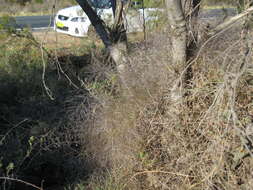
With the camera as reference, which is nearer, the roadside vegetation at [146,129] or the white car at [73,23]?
the roadside vegetation at [146,129]

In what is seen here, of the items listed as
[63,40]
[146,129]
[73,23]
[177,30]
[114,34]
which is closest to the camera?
[177,30]

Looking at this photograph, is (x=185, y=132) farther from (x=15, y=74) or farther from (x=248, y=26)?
(x=15, y=74)

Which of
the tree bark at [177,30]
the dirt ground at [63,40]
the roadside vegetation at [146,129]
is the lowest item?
the roadside vegetation at [146,129]

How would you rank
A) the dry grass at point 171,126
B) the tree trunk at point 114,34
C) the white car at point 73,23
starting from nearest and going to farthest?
the dry grass at point 171,126
the tree trunk at point 114,34
the white car at point 73,23

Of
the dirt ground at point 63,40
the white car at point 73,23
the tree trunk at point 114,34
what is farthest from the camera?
the white car at point 73,23

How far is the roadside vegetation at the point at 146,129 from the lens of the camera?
2.63 meters

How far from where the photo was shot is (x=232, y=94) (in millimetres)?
2455

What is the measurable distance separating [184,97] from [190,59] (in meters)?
0.40

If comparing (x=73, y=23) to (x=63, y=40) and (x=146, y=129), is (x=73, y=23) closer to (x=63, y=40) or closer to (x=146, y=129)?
(x=63, y=40)

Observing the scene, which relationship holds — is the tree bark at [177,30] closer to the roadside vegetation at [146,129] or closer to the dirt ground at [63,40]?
the roadside vegetation at [146,129]

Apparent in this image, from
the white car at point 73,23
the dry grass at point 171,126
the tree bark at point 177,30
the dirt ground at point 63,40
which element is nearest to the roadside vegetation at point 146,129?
the dry grass at point 171,126

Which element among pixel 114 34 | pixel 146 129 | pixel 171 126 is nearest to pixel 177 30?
pixel 171 126

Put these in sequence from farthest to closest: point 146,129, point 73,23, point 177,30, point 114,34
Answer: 1. point 73,23
2. point 114,34
3. point 146,129
4. point 177,30

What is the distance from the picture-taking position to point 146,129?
3.16 m
